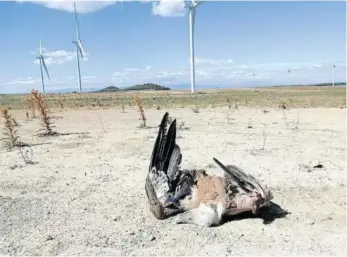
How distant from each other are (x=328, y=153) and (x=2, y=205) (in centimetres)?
836

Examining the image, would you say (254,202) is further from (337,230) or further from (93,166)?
(93,166)

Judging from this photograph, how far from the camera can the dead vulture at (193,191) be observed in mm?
7211

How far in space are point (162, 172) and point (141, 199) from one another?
948 mm

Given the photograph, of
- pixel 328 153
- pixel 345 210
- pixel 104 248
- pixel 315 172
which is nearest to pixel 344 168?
pixel 315 172

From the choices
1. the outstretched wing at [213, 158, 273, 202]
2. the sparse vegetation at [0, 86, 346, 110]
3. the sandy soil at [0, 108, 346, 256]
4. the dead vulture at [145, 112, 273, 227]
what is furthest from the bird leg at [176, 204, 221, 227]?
the sparse vegetation at [0, 86, 346, 110]

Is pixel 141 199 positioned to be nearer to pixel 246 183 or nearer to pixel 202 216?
pixel 202 216

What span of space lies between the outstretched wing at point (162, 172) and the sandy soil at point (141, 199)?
0.25 m

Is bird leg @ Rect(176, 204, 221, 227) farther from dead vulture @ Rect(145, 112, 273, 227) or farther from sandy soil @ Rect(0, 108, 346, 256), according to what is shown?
sandy soil @ Rect(0, 108, 346, 256)

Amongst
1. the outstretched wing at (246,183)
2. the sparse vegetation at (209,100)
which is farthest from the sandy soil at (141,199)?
the sparse vegetation at (209,100)

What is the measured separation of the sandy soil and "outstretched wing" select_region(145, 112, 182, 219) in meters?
0.25

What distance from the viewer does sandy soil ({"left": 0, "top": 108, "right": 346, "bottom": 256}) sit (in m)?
6.54

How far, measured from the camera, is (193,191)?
7.68m

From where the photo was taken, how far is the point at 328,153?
1278 centimetres

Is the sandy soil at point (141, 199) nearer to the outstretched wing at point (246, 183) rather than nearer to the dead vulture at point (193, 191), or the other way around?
the dead vulture at point (193, 191)
